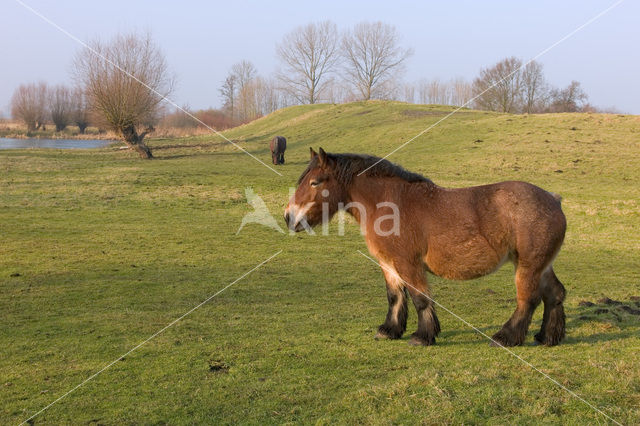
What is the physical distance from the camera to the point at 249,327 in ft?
20.0

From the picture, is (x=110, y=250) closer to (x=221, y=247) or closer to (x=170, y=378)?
(x=221, y=247)

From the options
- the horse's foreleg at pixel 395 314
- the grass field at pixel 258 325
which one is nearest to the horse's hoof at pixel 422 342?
the grass field at pixel 258 325

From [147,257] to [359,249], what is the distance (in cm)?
483

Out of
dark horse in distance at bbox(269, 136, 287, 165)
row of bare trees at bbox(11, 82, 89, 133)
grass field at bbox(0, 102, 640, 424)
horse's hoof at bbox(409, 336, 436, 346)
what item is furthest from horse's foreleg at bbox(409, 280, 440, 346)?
row of bare trees at bbox(11, 82, 89, 133)

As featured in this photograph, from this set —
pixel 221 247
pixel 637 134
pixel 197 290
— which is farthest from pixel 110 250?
pixel 637 134

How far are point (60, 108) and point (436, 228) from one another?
3059 inches

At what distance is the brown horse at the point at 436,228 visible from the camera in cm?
501

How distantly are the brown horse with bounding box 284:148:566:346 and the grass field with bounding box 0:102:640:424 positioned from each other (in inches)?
15.9

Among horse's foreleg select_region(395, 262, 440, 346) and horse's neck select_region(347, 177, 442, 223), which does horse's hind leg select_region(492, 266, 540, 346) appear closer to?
horse's foreleg select_region(395, 262, 440, 346)

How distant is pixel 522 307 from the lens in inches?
203

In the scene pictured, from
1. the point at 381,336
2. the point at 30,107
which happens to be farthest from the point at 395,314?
the point at 30,107

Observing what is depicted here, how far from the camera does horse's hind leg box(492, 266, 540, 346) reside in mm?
5027

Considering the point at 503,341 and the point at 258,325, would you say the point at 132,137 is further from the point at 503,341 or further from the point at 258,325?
the point at 503,341

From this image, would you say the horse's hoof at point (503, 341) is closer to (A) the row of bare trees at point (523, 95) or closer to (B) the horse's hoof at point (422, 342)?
(B) the horse's hoof at point (422, 342)
